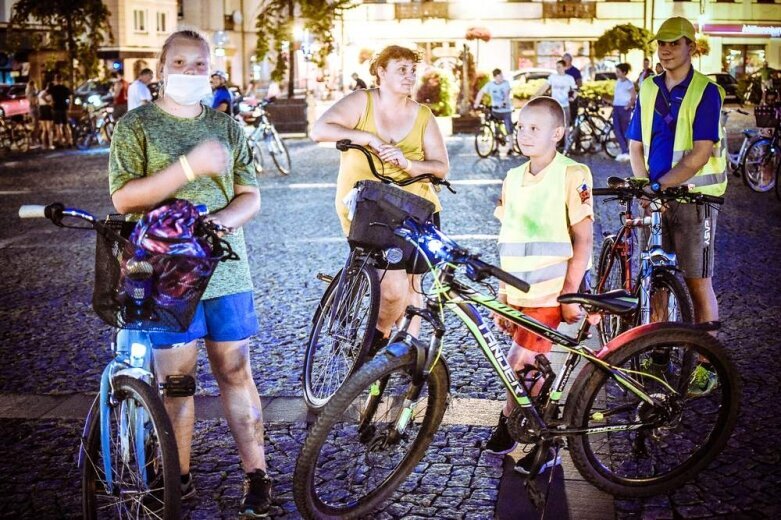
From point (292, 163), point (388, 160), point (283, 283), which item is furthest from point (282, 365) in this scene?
point (292, 163)

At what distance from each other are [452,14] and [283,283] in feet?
173

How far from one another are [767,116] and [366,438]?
11.4m

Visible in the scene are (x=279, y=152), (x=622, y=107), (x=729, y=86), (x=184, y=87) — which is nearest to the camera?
(x=184, y=87)

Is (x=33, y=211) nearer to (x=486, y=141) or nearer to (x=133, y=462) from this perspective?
(x=133, y=462)

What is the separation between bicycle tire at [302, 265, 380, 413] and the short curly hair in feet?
3.60

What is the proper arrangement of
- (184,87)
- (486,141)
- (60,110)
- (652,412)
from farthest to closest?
(60,110) < (486,141) < (652,412) < (184,87)

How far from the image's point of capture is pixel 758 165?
13.7 meters

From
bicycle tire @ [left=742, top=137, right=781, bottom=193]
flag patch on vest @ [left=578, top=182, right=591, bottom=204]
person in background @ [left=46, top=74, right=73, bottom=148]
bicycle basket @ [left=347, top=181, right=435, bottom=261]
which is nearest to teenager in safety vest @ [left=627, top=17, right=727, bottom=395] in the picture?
flag patch on vest @ [left=578, top=182, right=591, bottom=204]

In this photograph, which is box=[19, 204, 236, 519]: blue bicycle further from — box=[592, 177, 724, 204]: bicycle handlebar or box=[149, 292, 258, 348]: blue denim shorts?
box=[592, 177, 724, 204]: bicycle handlebar

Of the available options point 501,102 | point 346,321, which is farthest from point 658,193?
point 501,102

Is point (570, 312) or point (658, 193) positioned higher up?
point (658, 193)

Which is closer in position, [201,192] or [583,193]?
[201,192]

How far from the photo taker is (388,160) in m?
5.10

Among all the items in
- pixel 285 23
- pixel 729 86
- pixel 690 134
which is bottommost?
pixel 690 134
